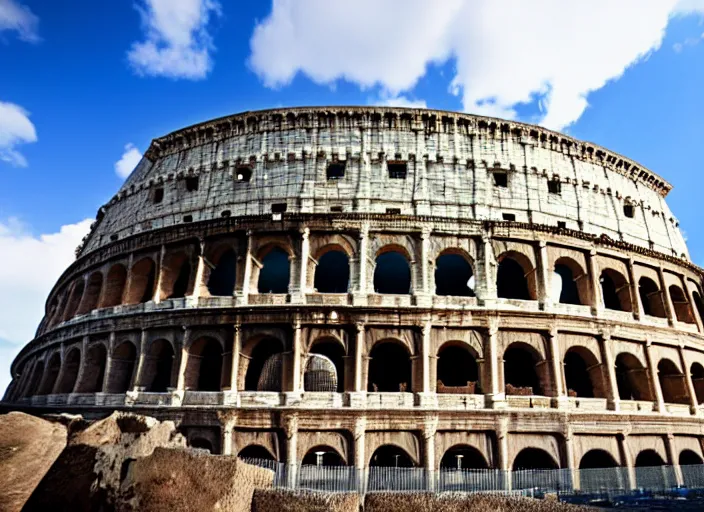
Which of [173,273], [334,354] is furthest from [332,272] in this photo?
[173,273]

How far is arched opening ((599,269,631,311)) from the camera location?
1984 centimetres

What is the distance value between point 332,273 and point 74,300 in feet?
42.5

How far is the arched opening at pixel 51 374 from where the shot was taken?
2216cm

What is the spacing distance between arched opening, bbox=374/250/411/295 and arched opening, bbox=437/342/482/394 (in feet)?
10.1

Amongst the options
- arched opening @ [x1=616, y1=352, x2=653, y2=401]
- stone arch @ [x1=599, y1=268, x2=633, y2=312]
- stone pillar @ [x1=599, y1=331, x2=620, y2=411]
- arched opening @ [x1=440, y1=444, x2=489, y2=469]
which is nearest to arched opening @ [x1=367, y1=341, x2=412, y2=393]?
arched opening @ [x1=440, y1=444, x2=489, y2=469]

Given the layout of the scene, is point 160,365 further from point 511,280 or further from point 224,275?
point 511,280

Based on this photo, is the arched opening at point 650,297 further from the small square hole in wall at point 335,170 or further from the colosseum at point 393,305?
the small square hole in wall at point 335,170

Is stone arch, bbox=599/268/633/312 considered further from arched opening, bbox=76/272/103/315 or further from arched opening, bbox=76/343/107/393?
arched opening, bbox=76/272/103/315

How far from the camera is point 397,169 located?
19781 mm

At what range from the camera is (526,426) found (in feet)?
52.3

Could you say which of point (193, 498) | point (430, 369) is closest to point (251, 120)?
point (430, 369)

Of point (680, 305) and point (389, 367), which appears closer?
point (389, 367)

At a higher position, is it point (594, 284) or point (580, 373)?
point (594, 284)

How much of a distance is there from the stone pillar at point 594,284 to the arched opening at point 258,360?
39.5ft
